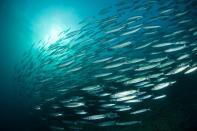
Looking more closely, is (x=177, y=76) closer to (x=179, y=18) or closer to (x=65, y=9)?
(x=179, y=18)

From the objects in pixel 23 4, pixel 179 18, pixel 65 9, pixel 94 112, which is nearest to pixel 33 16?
pixel 23 4

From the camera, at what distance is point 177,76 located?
1155cm

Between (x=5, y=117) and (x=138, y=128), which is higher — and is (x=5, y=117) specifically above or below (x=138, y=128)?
above

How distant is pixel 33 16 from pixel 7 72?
58.8 ft

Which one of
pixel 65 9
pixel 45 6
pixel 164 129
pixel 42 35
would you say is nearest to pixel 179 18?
pixel 164 129

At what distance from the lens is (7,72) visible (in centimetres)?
2720

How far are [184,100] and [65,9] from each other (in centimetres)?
1394

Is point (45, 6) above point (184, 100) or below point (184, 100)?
above

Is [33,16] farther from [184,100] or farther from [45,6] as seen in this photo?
[184,100]

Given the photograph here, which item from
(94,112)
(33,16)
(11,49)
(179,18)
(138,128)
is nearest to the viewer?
(179,18)

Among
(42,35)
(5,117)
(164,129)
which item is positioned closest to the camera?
(164,129)

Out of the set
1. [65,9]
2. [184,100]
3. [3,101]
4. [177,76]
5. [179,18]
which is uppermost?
[65,9]

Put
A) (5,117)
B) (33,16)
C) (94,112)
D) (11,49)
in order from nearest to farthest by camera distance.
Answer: (94,112), (33,16), (11,49), (5,117)

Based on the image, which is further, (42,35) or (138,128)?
(42,35)
